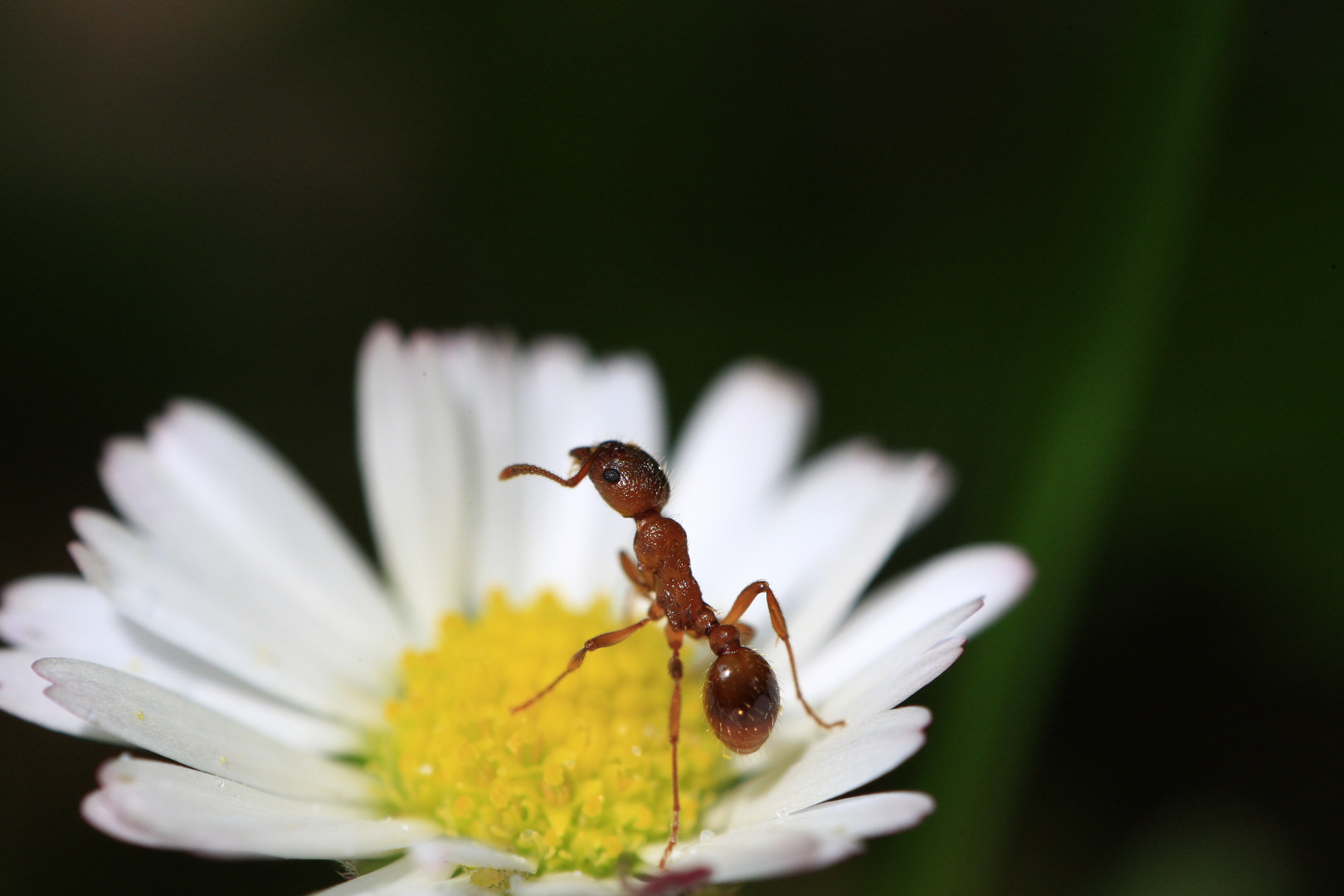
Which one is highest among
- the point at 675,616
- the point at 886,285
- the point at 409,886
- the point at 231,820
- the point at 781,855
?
the point at 886,285

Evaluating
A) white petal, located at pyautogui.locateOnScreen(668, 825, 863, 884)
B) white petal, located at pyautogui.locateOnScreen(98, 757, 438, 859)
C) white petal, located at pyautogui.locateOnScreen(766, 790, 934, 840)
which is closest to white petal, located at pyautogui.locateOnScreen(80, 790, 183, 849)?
white petal, located at pyautogui.locateOnScreen(98, 757, 438, 859)

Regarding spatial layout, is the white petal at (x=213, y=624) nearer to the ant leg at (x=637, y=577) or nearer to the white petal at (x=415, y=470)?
the white petal at (x=415, y=470)

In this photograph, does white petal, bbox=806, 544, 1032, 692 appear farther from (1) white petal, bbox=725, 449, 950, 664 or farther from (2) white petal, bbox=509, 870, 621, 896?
(2) white petal, bbox=509, 870, 621, 896

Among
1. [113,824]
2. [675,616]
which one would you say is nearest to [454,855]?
[113,824]

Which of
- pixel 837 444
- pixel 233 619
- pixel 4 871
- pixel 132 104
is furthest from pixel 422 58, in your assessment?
pixel 4 871

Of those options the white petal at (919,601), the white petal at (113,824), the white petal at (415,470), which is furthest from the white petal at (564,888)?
the white petal at (415,470)

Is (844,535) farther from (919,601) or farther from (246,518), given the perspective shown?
(246,518)
